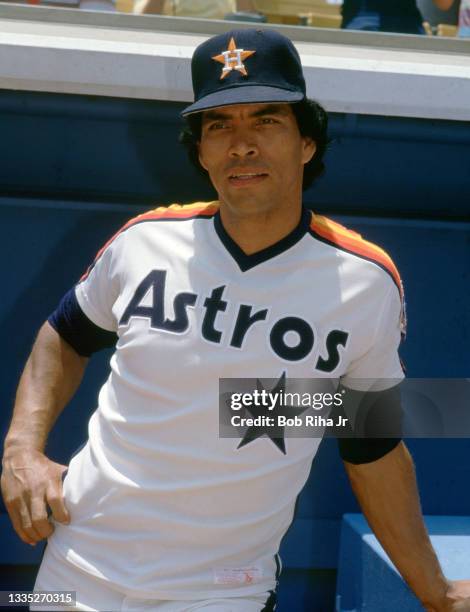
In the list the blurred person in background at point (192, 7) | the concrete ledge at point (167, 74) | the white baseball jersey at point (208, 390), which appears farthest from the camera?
the blurred person in background at point (192, 7)

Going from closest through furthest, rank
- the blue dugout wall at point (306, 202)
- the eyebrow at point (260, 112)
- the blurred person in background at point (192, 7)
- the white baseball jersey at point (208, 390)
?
the white baseball jersey at point (208, 390)
the eyebrow at point (260, 112)
the blue dugout wall at point (306, 202)
the blurred person in background at point (192, 7)

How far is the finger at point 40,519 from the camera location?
5.16 ft

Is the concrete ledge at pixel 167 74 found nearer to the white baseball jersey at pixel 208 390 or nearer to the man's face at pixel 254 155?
the man's face at pixel 254 155

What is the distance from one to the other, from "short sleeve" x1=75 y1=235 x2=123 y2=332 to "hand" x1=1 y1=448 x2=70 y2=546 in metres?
0.28

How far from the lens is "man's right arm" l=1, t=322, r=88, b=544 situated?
1591 mm

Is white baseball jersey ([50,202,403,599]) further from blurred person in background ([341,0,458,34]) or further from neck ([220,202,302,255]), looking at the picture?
blurred person in background ([341,0,458,34])

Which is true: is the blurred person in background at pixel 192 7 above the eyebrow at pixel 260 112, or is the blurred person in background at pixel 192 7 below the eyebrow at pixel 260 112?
above

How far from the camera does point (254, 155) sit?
161cm

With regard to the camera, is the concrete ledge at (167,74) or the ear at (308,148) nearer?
the ear at (308,148)

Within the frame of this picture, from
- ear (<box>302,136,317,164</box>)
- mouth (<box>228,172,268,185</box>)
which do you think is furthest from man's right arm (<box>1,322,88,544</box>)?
ear (<box>302,136,317,164</box>)

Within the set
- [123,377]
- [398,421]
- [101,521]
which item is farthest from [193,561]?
[398,421]

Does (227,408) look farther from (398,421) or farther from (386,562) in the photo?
(386,562)

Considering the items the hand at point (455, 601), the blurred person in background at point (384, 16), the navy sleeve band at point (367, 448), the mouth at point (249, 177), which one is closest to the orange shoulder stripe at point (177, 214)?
→ the mouth at point (249, 177)

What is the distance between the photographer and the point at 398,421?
1.66 metres
